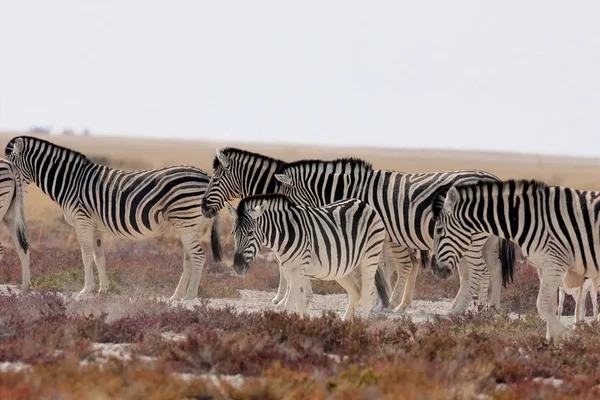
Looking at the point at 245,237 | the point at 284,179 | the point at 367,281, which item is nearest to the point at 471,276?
the point at 367,281

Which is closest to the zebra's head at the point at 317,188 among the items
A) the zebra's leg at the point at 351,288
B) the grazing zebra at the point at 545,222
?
the zebra's leg at the point at 351,288

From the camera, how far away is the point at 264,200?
39.1ft

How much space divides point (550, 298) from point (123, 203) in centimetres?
683

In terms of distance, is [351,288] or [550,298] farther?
[351,288]

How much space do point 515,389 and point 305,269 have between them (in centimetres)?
441

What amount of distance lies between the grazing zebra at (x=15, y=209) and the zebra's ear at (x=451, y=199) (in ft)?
22.0

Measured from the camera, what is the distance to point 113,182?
1583 centimetres

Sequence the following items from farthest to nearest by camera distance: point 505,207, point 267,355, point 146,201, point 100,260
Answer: point 100,260 < point 146,201 < point 505,207 < point 267,355

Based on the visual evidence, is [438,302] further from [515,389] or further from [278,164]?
[515,389]

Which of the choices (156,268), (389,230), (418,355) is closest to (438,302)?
(389,230)

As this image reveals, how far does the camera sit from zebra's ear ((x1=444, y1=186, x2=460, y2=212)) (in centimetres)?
1183

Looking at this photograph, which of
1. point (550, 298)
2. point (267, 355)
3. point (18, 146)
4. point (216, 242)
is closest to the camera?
point (267, 355)

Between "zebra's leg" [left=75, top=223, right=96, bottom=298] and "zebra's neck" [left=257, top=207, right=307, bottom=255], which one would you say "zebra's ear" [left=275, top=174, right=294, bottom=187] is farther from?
"zebra's leg" [left=75, top=223, right=96, bottom=298]

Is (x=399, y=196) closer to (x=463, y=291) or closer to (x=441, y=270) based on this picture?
(x=463, y=291)
